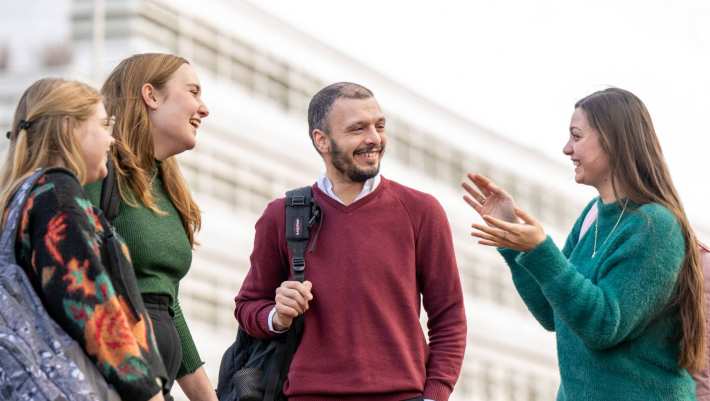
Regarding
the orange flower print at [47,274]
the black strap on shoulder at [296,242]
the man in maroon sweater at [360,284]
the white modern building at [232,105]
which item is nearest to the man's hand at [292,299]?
the man in maroon sweater at [360,284]

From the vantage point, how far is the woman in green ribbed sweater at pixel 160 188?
30.0 feet

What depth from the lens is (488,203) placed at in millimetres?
9500

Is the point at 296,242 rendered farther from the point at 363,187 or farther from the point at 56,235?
the point at 56,235

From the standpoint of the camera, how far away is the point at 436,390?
9.52 metres

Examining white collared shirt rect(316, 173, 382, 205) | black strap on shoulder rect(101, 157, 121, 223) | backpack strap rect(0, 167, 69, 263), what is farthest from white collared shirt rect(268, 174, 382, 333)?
backpack strap rect(0, 167, 69, 263)

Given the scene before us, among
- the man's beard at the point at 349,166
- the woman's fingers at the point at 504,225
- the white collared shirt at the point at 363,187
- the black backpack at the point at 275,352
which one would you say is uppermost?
the woman's fingers at the point at 504,225

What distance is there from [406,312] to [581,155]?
119cm

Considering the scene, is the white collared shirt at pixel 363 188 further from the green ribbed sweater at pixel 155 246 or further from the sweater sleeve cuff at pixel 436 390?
the sweater sleeve cuff at pixel 436 390

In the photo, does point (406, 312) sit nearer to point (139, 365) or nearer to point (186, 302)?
point (139, 365)

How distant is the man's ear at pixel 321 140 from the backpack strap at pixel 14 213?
93.0 inches

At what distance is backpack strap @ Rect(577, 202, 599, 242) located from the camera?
9.86m

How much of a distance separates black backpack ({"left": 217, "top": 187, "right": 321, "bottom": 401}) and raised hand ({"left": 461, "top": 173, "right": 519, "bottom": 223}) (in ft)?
2.81

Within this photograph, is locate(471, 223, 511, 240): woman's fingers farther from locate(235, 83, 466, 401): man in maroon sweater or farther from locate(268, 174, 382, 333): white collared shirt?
locate(268, 174, 382, 333): white collared shirt

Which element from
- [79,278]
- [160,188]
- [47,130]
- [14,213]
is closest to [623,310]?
[160,188]
